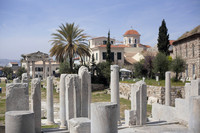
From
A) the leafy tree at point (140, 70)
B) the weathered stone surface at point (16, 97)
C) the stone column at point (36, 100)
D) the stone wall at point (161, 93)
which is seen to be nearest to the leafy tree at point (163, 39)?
the leafy tree at point (140, 70)

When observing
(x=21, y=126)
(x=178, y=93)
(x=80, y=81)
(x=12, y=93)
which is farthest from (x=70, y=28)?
(x=21, y=126)

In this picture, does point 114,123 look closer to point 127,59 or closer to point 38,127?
A: point 38,127

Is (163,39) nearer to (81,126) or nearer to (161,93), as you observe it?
(161,93)

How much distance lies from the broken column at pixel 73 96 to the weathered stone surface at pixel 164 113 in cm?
610

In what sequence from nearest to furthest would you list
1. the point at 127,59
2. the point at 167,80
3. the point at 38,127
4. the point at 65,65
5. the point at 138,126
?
1. the point at 38,127
2. the point at 138,126
3. the point at 167,80
4. the point at 65,65
5. the point at 127,59

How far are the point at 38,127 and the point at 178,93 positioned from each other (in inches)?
680

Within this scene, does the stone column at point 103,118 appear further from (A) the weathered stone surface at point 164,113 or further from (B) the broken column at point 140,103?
(A) the weathered stone surface at point 164,113

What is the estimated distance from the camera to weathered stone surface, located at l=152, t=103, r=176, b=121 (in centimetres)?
1294

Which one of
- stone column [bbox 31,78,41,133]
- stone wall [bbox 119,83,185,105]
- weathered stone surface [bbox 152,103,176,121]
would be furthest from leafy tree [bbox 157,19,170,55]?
stone column [bbox 31,78,41,133]

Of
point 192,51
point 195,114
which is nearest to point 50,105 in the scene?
point 195,114

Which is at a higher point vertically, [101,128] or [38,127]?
[101,128]

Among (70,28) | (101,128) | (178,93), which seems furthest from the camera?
(70,28)

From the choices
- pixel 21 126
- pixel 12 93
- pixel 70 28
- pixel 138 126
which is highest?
pixel 70 28

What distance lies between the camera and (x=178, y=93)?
22328mm
